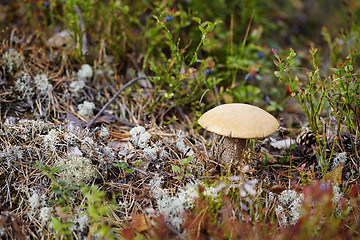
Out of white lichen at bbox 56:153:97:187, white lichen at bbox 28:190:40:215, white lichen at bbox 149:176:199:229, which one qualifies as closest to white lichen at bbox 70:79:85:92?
white lichen at bbox 56:153:97:187

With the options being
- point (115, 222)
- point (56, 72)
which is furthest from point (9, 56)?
point (115, 222)

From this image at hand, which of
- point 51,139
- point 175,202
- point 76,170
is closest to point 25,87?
point 51,139

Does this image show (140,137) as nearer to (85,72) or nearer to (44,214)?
(44,214)

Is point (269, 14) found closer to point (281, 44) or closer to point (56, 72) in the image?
point (281, 44)

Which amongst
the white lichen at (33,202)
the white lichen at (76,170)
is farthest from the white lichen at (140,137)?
the white lichen at (33,202)

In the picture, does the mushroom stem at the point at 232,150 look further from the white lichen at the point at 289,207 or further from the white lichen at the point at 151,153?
the white lichen at the point at 151,153

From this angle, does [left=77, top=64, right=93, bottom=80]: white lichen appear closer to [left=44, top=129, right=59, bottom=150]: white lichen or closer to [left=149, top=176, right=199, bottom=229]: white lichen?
[left=44, top=129, right=59, bottom=150]: white lichen
